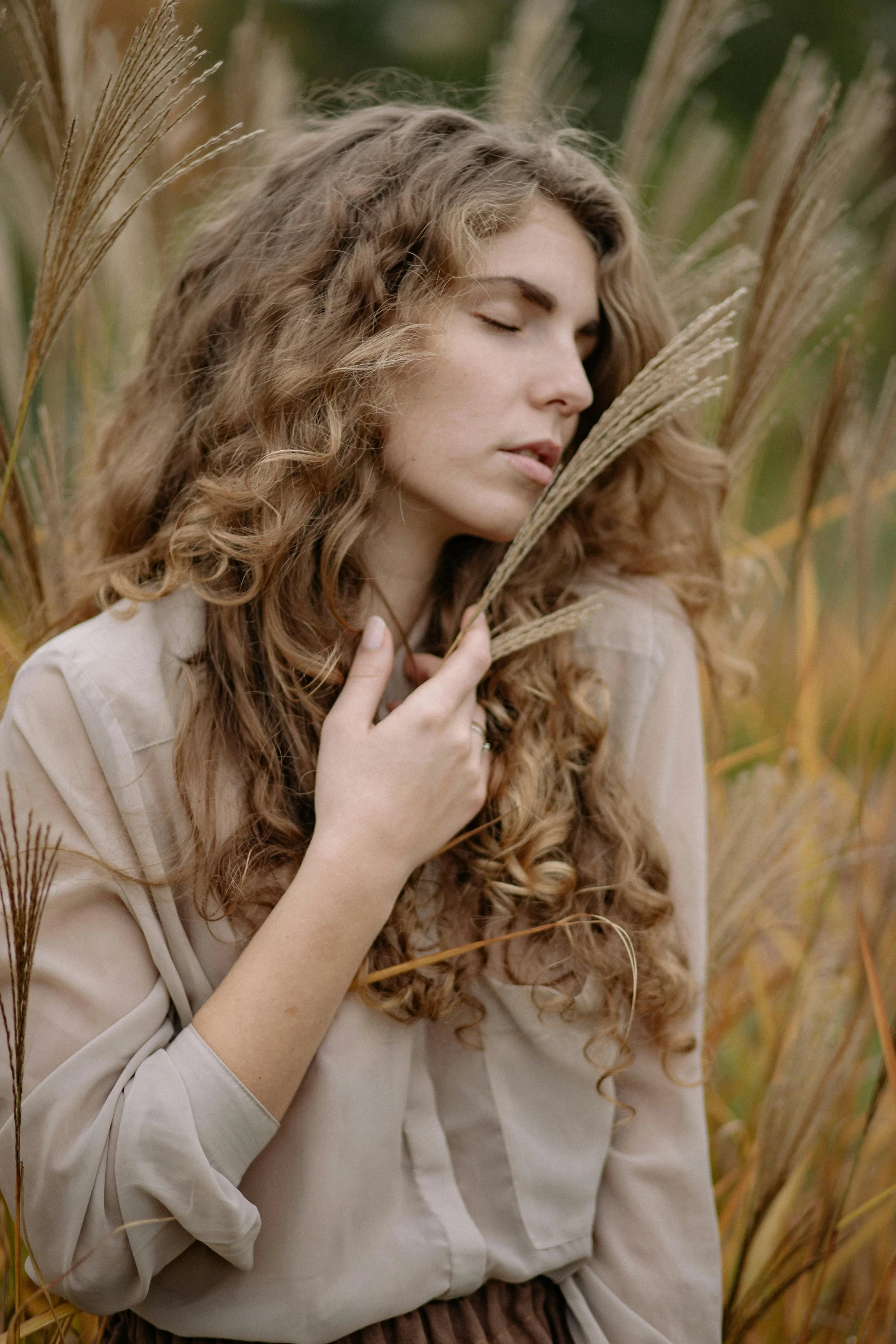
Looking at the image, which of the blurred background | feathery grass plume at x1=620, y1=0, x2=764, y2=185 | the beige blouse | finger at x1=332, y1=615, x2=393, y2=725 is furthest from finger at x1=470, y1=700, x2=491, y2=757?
the blurred background

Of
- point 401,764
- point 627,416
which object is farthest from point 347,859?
point 627,416

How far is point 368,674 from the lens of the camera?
3.65 ft

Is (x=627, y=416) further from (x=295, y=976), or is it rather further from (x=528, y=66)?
(x=528, y=66)

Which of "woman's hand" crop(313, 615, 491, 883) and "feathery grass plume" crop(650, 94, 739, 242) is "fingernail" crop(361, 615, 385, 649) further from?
"feathery grass plume" crop(650, 94, 739, 242)

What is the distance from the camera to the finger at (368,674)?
42.4 inches

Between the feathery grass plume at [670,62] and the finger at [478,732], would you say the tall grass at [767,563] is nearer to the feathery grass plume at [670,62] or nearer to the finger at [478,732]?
the feathery grass plume at [670,62]

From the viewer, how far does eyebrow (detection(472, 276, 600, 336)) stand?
1123mm

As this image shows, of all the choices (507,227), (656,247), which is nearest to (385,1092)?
(507,227)

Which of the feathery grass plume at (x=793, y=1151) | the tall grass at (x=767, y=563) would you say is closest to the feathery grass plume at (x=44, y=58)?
the tall grass at (x=767, y=563)

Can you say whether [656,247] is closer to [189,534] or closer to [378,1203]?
[189,534]

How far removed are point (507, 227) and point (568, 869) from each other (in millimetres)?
735

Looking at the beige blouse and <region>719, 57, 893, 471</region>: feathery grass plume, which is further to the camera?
<region>719, 57, 893, 471</region>: feathery grass plume

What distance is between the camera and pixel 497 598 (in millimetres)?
1354

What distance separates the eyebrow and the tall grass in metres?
0.30
